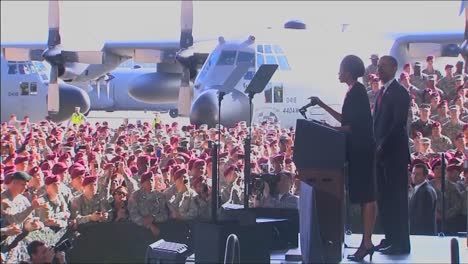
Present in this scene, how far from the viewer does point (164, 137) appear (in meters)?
16.0

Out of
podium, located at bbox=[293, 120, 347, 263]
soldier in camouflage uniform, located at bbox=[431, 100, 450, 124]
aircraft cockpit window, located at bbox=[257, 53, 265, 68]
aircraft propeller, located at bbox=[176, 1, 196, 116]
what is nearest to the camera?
podium, located at bbox=[293, 120, 347, 263]

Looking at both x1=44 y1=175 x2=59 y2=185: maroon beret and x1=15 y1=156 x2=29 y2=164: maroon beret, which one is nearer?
x1=44 y1=175 x2=59 y2=185: maroon beret

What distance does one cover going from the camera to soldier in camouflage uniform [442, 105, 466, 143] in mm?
11898

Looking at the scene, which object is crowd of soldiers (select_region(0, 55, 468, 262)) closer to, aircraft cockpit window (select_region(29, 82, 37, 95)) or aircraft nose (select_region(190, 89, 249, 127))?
aircraft nose (select_region(190, 89, 249, 127))

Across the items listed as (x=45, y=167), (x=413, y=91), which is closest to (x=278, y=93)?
(x=413, y=91)

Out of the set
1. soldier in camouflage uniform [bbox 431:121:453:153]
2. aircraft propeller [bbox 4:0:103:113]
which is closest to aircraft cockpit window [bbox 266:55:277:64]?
soldier in camouflage uniform [bbox 431:121:453:153]

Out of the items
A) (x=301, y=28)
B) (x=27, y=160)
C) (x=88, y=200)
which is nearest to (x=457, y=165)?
(x=88, y=200)

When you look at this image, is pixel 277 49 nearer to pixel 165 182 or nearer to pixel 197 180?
pixel 165 182

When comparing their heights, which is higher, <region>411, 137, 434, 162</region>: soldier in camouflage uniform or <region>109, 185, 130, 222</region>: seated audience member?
<region>411, 137, 434, 162</region>: soldier in camouflage uniform

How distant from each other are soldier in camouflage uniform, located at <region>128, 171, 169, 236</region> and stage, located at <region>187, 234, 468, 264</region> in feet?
7.28

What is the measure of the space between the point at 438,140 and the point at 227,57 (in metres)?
7.24

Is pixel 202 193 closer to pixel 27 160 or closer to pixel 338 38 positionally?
pixel 27 160

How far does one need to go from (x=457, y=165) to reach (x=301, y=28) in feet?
30.1

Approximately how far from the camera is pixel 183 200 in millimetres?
8898
